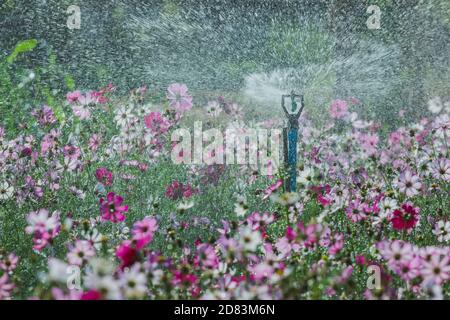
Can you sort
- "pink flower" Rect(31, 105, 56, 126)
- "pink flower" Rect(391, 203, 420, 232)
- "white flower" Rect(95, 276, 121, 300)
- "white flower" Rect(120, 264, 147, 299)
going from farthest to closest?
"pink flower" Rect(31, 105, 56, 126)
"pink flower" Rect(391, 203, 420, 232)
"white flower" Rect(120, 264, 147, 299)
"white flower" Rect(95, 276, 121, 300)

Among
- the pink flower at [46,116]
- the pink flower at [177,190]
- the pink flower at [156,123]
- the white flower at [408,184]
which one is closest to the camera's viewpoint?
the white flower at [408,184]

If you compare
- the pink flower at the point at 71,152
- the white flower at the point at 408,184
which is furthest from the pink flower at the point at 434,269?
the pink flower at the point at 71,152

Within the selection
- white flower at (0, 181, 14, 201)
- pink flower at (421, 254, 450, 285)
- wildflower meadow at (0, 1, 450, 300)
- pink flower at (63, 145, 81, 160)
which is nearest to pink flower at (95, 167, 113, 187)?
wildflower meadow at (0, 1, 450, 300)

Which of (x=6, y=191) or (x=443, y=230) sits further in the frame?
(x=6, y=191)

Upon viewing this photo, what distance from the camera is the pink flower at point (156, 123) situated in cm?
345

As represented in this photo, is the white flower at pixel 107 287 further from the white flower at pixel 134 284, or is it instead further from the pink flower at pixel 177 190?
the pink flower at pixel 177 190

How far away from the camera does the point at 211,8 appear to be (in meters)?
8.47

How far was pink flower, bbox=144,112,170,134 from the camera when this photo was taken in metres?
3.45

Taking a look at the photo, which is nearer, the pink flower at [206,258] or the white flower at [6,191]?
the pink flower at [206,258]

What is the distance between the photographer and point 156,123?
3.47 metres

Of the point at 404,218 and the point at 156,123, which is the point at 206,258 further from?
the point at 156,123

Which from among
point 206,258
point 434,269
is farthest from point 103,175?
point 434,269

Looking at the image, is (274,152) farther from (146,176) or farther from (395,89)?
(395,89)

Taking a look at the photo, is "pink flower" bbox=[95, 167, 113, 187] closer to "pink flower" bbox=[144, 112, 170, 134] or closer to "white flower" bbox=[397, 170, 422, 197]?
"pink flower" bbox=[144, 112, 170, 134]
